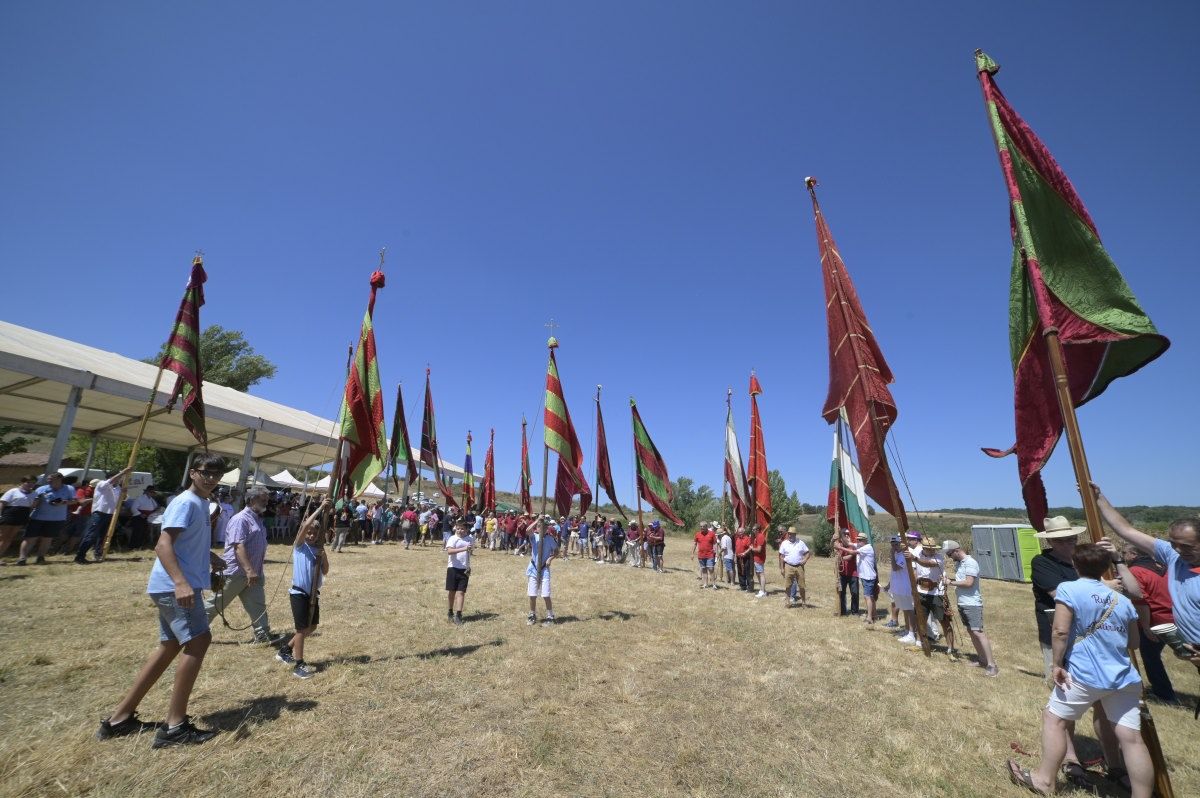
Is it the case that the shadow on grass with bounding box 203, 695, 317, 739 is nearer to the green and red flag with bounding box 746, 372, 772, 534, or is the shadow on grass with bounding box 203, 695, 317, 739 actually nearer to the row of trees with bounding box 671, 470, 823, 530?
the green and red flag with bounding box 746, 372, 772, 534

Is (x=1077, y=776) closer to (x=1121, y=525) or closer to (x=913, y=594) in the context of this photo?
(x=1121, y=525)

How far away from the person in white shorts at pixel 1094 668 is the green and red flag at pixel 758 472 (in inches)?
434

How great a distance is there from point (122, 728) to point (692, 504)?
4683cm

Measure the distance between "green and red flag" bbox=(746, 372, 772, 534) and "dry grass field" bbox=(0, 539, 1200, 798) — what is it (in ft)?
17.9

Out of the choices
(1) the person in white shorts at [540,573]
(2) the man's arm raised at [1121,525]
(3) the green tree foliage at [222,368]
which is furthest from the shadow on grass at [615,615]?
(3) the green tree foliage at [222,368]

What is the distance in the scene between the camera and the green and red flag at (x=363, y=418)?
6.98m

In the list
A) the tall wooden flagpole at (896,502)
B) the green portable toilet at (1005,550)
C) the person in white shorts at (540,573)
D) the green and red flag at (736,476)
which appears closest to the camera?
the tall wooden flagpole at (896,502)

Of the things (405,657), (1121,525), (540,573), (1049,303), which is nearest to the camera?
(1121,525)

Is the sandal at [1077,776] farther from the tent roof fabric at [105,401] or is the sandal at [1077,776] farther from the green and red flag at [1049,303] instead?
the tent roof fabric at [105,401]

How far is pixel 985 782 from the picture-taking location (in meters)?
4.17

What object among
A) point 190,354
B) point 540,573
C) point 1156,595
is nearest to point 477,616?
point 540,573

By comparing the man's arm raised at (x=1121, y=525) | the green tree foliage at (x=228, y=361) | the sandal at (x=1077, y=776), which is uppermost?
the green tree foliage at (x=228, y=361)

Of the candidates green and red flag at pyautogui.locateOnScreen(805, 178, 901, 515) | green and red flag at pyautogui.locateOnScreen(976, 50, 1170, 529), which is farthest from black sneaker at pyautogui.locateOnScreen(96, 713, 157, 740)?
green and red flag at pyautogui.locateOnScreen(805, 178, 901, 515)

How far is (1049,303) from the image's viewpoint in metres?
4.57
